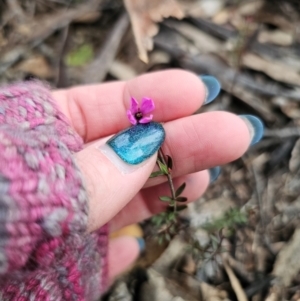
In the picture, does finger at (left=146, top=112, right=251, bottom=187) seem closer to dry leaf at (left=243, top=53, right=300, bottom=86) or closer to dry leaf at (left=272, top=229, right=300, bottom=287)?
dry leaf at (left=272, top=229, right=300, bottom=287)

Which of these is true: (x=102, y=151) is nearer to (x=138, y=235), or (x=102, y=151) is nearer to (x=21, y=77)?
(x=138, y=235)

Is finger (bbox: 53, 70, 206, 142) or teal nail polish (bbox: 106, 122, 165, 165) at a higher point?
teal nail polish (bbox: 106, 122, 165, 165)

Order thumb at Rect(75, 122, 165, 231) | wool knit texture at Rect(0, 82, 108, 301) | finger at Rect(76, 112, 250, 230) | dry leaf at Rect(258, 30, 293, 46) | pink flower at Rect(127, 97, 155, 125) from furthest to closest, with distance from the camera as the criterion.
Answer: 1. dry leaf at Rect(258, 30, 293, 46)
2. finger at Rect(76, 112, 250, 230)
3. pink flower at Rect(127, 97, 155, 125)
4. thumb at Rect(75, 122, 165, 231)
5. wool knit texture at Rect(0, 82, 108, 301)

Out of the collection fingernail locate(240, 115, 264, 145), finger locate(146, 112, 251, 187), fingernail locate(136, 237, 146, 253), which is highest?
finger locate(146, 112, 251, 187)

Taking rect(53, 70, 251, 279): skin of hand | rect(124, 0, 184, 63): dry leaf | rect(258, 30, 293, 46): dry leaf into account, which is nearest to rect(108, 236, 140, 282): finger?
rect(53, 70, 251, 279): skin of hand

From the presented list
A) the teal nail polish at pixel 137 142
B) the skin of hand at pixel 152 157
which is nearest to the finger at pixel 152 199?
the skin of hand at pixel 152 157

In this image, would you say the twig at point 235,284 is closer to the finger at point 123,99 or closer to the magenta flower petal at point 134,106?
the finger at point 123,99
